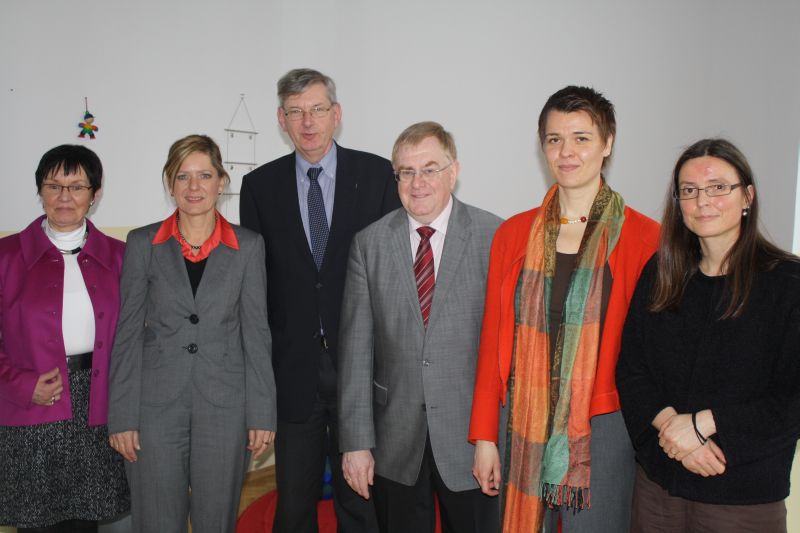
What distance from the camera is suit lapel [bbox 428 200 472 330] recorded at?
1.90 metres

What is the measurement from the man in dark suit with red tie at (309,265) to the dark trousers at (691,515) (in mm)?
1005

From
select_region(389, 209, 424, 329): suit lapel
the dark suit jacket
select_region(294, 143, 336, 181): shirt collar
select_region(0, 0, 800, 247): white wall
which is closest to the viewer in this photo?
select_region(389, 209, 424, 329): suit lapel

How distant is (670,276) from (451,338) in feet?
2.11

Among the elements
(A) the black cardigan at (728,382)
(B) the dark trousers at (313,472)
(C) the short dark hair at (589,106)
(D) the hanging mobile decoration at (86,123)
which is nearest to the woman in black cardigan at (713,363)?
(A) the black cardigan at (728,382)

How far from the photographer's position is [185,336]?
2078 mm

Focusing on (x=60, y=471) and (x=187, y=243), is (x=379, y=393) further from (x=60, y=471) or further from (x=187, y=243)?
(x=60, y=471)

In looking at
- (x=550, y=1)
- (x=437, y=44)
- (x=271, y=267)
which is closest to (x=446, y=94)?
(x=437, y=44)

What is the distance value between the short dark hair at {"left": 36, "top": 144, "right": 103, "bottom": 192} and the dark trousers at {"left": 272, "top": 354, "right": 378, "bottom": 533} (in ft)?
3.47

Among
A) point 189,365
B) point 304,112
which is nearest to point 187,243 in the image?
point 189,365

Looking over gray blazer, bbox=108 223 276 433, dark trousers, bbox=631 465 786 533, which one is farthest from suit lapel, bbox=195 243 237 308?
dark trousers, bbox=631 465 786 533

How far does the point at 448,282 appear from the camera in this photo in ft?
6.28

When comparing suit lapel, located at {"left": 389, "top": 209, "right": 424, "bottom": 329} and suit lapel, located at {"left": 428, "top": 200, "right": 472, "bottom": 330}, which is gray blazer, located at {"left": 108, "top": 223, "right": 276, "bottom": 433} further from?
suit lapel, located at {"left": 428, "top": 200, "right": 472, "bottom": 330}

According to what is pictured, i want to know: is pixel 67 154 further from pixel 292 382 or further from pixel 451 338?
pixel 451 338

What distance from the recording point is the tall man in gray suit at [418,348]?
6.22 feet
